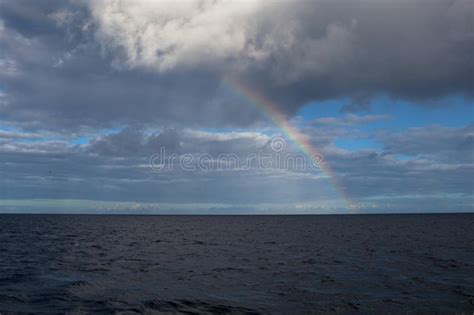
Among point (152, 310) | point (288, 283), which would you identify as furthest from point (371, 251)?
point (152, 310)

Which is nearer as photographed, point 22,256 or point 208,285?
point 208,285

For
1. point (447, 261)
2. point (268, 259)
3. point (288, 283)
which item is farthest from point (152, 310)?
point (447, 261)

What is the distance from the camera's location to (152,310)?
2383cm

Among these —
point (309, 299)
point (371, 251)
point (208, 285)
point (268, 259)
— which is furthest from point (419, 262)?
point (208, 285)

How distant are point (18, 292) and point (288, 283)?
66.0 feet

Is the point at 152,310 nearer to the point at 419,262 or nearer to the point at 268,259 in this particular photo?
the point at 268,259

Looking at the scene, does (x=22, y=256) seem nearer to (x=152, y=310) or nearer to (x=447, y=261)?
(x=152, y=310)

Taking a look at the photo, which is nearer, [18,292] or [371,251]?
[18,292]

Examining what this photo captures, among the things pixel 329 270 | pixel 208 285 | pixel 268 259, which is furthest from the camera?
pixel 268 259

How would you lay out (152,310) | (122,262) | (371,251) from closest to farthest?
(152,310), (122,262), (371,251)

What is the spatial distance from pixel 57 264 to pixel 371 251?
40.3 meters

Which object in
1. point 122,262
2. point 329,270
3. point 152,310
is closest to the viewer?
point 152,310

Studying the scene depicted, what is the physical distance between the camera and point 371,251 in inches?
2159

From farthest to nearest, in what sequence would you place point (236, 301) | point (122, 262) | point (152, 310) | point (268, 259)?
point (268, 259) → point (122, 262) → point (236, 301) → point (152, 310)
